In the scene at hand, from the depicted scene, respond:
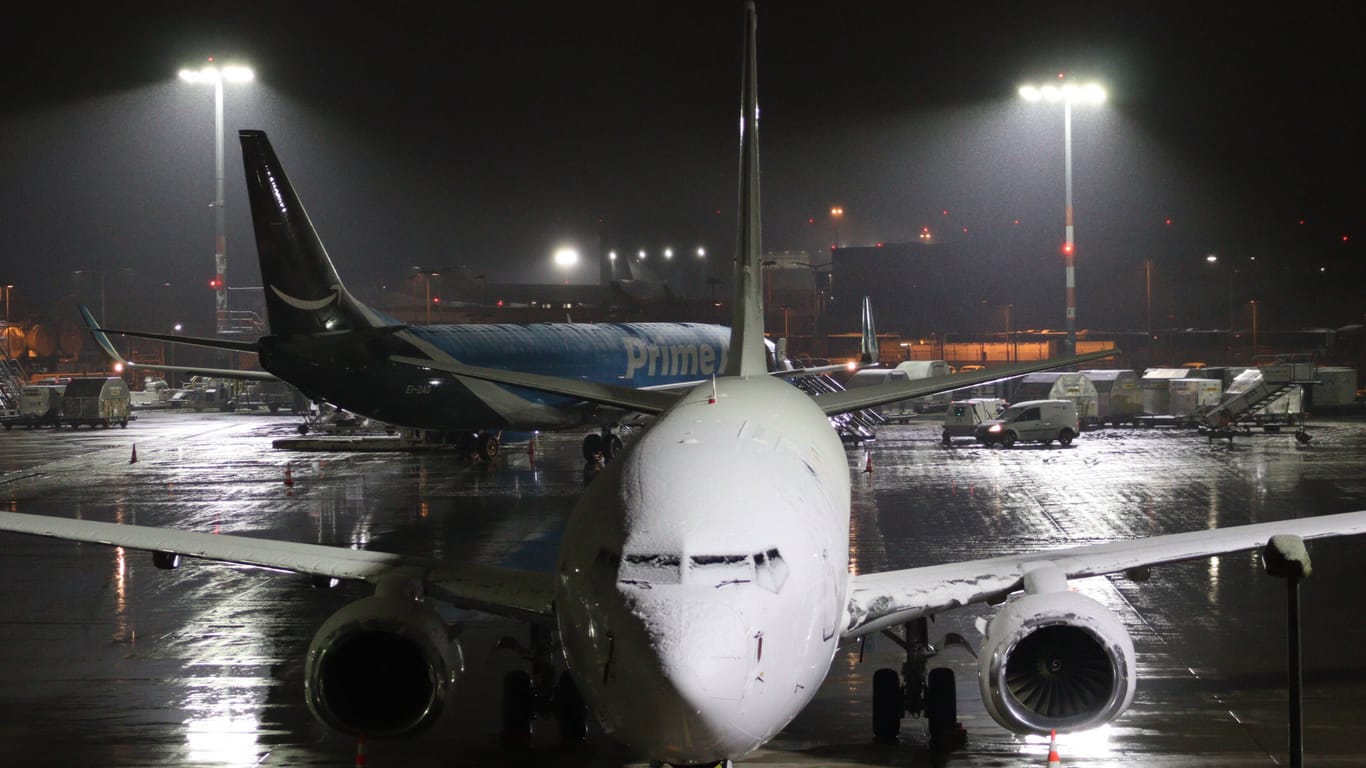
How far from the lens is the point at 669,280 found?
123 metres

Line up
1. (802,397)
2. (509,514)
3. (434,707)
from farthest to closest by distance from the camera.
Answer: (509,514), (802,397), (434,707)

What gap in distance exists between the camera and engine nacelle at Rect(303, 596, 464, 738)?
416 inches

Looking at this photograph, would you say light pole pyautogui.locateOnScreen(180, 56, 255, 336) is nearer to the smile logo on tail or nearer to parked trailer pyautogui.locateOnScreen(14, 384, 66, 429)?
parked trailer pyautogui.locateOnScreen(14, 384, 66, 429)

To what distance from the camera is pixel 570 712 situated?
42.3ft

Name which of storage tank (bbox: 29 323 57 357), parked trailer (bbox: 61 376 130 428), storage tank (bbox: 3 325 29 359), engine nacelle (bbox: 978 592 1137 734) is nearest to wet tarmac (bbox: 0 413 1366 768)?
engine nacelle (bbox: 978 592 1137 734)

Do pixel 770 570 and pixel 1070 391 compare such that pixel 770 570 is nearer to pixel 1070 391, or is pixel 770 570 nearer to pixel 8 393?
pixel 1070 391

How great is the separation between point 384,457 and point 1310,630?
35.7 meters

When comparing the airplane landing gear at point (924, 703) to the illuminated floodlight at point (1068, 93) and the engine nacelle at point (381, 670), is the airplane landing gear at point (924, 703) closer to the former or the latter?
the engine nacelle at point (381, 670)

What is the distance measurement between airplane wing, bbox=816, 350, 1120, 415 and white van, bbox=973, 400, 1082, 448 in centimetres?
3292

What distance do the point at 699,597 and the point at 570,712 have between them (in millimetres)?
5654

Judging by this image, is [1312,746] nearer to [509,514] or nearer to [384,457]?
[509,514]

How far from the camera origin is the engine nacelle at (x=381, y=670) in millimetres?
10570

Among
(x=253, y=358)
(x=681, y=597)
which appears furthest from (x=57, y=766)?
(x=253, y=358)

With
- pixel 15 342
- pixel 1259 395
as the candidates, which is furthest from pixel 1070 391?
pixel 15 342
